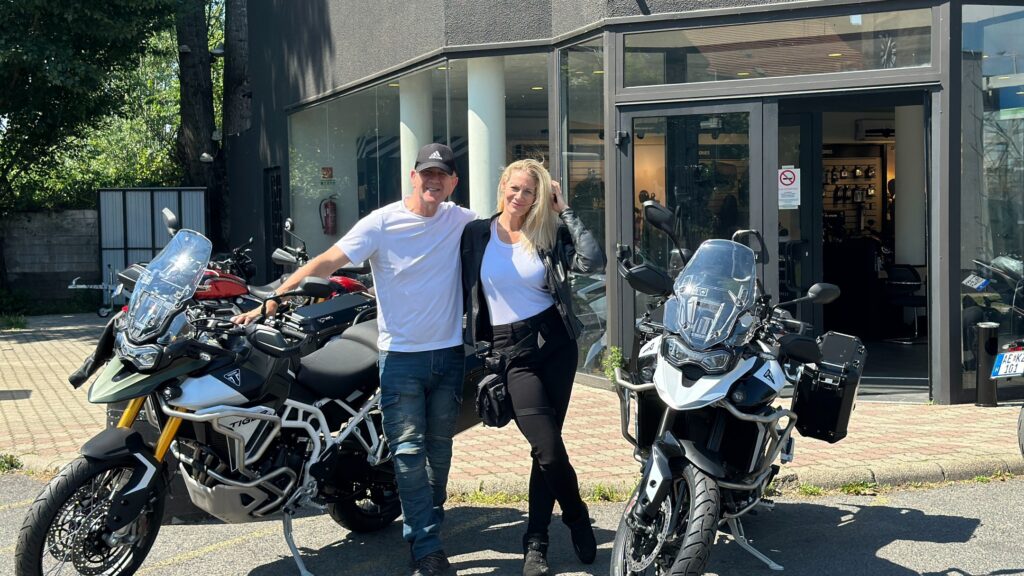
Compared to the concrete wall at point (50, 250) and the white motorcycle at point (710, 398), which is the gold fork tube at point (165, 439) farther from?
the concrete wall at point (50, 250)

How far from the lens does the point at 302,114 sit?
1708 centimetres

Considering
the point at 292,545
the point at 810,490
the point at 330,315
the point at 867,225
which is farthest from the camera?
the point at 867,225

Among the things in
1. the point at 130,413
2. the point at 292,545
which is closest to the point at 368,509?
the point at 292,545

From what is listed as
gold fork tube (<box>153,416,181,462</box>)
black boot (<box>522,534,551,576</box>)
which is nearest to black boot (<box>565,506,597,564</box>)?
black boot (<box>522,534,551,576</box>)

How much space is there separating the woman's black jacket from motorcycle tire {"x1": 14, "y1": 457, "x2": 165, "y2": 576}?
1543mm

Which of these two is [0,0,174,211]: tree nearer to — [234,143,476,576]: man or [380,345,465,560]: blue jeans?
[234,143,476,576]: man

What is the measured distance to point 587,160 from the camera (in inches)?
396

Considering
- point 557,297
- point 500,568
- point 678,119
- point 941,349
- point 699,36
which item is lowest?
point 500,568

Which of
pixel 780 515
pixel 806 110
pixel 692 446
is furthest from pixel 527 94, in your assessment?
pixel 692 446

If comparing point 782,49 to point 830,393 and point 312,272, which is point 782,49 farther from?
point 312,272

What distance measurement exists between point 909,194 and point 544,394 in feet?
33.3

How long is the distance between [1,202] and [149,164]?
6574 mm

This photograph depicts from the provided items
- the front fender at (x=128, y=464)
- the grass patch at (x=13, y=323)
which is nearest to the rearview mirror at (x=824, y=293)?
the front fender at (x=128, y=464)

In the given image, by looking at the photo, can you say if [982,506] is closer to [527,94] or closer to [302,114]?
[527,94]
